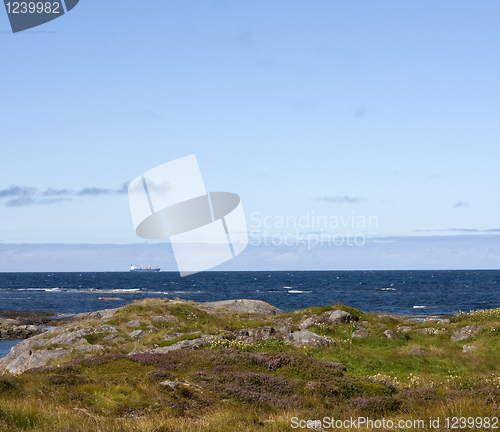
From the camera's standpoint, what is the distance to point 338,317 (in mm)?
31969

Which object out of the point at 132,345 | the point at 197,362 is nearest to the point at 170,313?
the point at 132,345

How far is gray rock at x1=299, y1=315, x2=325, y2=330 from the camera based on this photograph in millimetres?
30981

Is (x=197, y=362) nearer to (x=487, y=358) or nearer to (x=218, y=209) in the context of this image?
(x=218, y=209)

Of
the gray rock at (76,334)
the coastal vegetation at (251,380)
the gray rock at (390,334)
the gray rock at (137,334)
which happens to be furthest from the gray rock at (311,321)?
the gray rock at (76,334)

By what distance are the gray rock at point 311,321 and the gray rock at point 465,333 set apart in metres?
8.74

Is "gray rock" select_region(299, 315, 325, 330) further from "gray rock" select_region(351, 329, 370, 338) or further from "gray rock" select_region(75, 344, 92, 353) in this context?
"gray rock" select_region(75, 344, 92, 353)

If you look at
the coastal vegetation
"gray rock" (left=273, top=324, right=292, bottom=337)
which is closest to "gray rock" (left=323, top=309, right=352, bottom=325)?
the coastal vegetation

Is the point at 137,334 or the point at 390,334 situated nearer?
the point at 137,334

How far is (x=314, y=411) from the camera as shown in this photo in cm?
1172

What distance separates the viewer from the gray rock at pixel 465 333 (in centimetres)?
2739

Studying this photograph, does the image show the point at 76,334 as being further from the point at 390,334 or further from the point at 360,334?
the point at 390,334

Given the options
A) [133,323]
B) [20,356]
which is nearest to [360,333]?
[133,323]

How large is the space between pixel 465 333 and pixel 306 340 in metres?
11.3

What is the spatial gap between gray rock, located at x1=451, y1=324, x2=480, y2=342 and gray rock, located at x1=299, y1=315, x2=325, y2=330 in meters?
8.74
